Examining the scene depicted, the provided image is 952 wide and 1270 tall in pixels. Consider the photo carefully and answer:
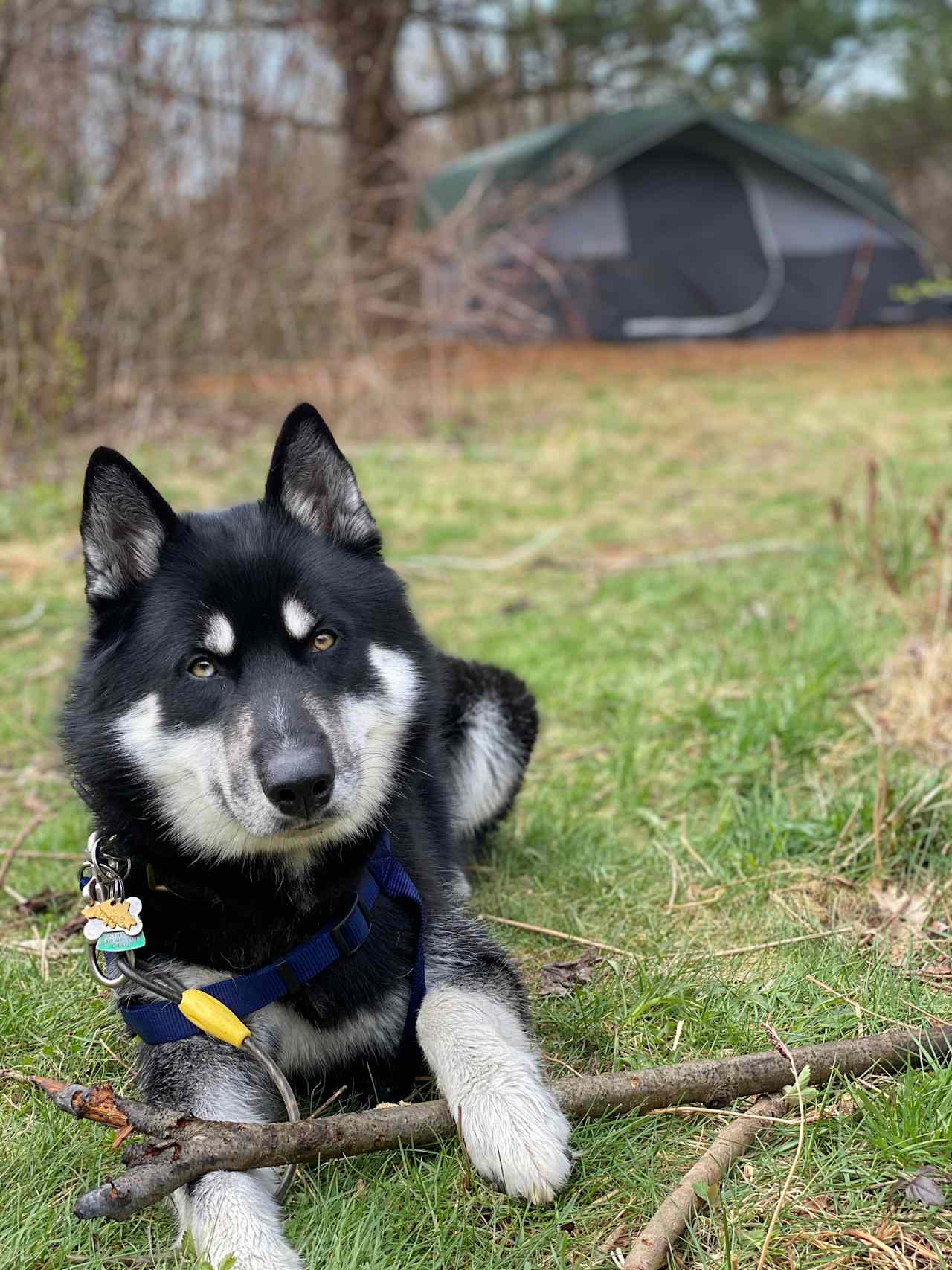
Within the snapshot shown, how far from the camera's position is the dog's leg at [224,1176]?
1.82 metres

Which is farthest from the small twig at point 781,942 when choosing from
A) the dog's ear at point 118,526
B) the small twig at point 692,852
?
the dog's ear at point 118,526

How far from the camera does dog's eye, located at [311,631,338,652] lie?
2.29m

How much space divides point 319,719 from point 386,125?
1106 centimetres

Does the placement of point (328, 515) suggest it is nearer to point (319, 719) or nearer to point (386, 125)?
point (319, 719)

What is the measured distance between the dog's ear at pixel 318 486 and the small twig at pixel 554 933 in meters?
1.01

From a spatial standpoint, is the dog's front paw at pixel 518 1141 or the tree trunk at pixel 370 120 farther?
the tree trunk at pixel 370 120

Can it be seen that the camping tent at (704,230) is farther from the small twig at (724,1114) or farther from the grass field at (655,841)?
the small twig at (724,1114)

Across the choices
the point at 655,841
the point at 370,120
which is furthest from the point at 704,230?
the point at 655,841

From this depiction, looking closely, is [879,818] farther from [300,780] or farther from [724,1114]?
[300,780]

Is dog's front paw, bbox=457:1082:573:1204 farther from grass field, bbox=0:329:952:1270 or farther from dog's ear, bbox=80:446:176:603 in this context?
dog's ear, bbox=80:446:176:603

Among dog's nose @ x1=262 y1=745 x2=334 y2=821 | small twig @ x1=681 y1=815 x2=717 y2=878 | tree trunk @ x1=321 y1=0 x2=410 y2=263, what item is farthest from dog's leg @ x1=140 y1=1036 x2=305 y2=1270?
tree trunk @ x1=321 y1=0 x2=410 y2=263

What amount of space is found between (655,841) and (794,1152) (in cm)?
133

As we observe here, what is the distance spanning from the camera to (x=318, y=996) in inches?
87.3

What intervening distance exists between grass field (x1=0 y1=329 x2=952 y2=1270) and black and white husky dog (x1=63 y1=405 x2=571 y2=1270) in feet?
0.68
